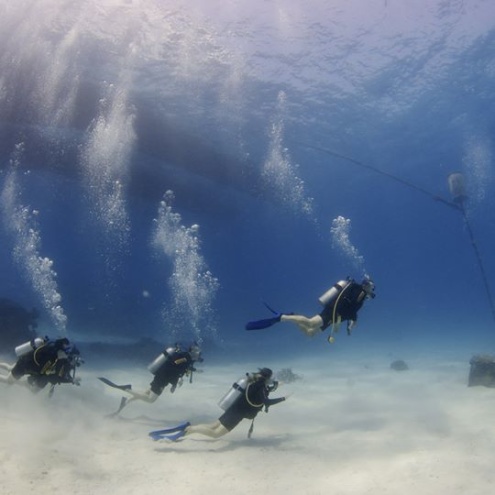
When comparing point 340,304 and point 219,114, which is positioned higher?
point 219,114

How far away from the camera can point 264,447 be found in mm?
7871

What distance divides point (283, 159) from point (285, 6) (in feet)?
59.8

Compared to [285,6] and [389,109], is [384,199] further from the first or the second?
[285,6]

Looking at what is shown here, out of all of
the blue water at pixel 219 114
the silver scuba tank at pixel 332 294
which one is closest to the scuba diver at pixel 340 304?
the silver scuba tank at pixel 332 294

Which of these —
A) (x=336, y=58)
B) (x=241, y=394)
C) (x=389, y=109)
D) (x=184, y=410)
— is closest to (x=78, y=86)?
(x=336, y=58)

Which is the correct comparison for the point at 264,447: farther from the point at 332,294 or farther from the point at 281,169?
the point at 281,169

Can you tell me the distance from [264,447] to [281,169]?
34.3m

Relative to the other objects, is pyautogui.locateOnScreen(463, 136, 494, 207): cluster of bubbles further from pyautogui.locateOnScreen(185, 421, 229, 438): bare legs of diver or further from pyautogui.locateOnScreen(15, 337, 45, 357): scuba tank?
pyautogui.locateOnScreen(15, 337, 45, 357): scuba tank

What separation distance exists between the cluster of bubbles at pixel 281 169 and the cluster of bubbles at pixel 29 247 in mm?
17687

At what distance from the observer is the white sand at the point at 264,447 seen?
5703 mm

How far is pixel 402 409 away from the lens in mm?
10648

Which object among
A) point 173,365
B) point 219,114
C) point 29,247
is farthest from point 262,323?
point 29,247

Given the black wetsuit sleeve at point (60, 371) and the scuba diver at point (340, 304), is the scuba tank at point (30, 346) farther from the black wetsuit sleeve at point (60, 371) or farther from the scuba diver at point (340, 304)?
the scuba diver at point (340, 304)

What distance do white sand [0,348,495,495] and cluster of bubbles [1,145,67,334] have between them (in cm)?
2028
